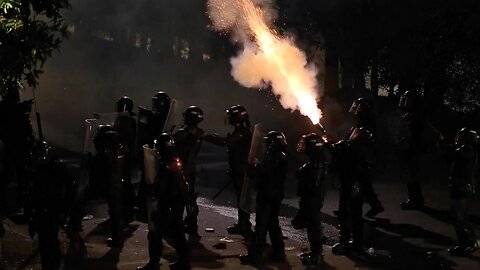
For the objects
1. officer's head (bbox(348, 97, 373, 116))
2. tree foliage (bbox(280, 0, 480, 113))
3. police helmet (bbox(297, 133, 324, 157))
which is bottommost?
police helmet (bbox(297, 133, 324, 157))

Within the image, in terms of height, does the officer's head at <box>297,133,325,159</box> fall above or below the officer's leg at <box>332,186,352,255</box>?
above

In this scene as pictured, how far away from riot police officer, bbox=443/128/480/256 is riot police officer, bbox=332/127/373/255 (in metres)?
1.17

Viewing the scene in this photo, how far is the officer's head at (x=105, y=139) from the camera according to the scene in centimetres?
832

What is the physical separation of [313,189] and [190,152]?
212 centimetres

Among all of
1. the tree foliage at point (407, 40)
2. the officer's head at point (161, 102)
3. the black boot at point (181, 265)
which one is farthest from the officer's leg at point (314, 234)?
the tree foliage at point (407, 40)

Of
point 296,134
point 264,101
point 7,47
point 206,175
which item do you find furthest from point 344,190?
point 264,101

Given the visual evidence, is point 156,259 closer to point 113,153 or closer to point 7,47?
point 113,153

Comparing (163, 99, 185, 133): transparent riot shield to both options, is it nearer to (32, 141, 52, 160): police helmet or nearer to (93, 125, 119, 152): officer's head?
(93, 125, 119, 152): officer's head

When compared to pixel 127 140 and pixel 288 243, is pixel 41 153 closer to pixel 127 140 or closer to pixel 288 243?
pixel 127 140

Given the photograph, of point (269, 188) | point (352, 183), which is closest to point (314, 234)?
point (269, 188)

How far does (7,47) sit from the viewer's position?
275 inches

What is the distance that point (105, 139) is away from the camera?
27.3 feet

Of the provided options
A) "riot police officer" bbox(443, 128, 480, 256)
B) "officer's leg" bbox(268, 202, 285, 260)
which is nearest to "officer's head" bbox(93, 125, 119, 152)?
"officer's leg" bbox(268, 202, 285, 260)

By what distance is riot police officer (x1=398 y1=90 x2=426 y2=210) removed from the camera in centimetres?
1170
